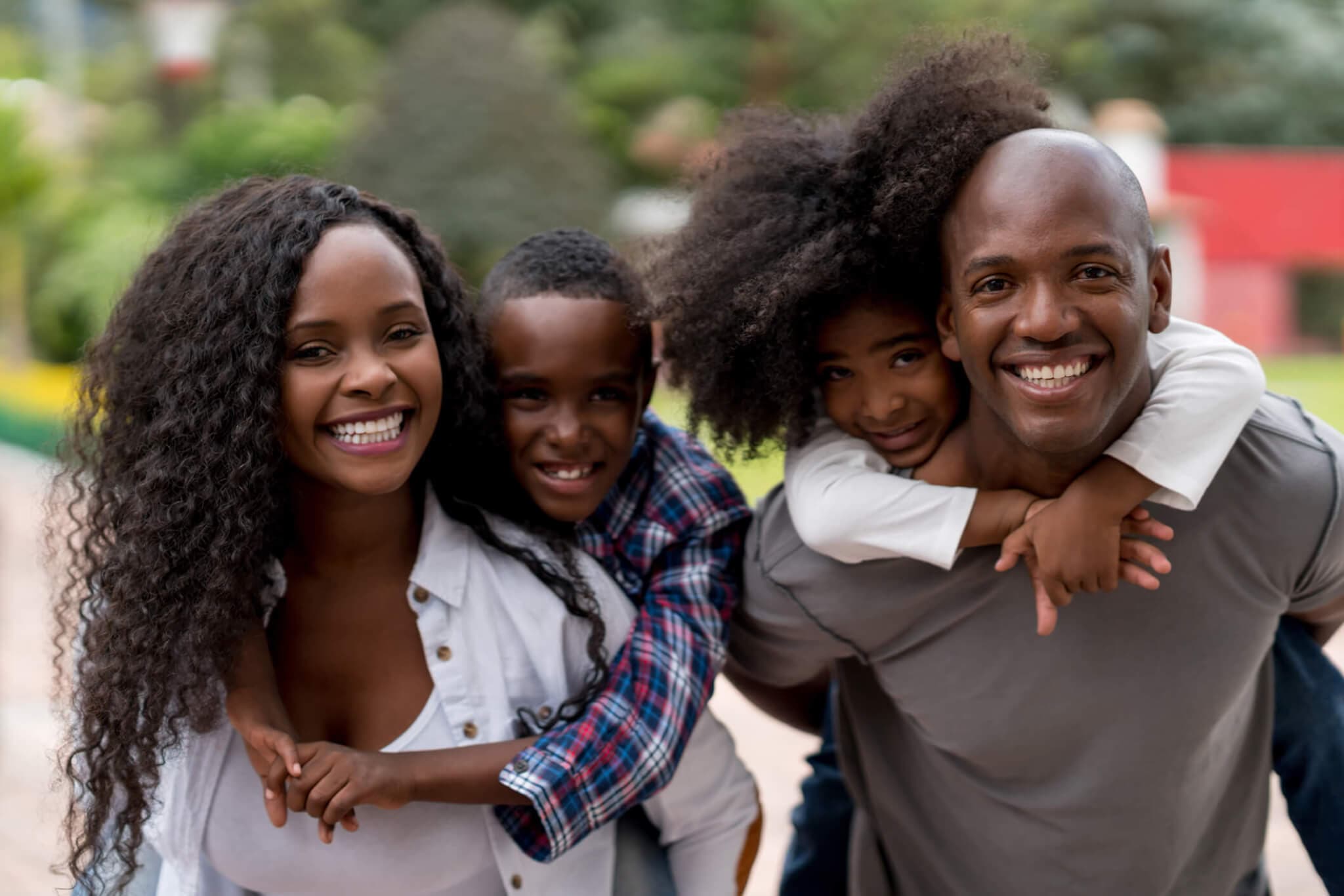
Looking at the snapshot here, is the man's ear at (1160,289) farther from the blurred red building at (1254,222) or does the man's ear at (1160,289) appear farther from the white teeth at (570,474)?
the blurred red building at (1254,222)

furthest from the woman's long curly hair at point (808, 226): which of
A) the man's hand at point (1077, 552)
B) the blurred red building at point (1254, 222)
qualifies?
the blurred red building at point (1254, 222)

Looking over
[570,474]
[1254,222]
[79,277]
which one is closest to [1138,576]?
[570,474]

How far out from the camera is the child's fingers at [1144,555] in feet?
6.20

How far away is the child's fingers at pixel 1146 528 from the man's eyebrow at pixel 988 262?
0.43m

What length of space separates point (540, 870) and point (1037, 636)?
0.87m

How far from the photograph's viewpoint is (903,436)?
2197 mm

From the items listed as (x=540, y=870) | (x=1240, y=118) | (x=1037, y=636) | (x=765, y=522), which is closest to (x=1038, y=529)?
(x=1037, y=636)

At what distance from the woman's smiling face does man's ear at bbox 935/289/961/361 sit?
30.8 inches

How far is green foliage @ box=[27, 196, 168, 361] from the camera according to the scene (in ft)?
56.4

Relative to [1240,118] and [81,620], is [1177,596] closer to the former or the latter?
[81,620]

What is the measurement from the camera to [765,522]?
7.60ft

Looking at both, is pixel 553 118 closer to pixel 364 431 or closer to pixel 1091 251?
pixel 364 431

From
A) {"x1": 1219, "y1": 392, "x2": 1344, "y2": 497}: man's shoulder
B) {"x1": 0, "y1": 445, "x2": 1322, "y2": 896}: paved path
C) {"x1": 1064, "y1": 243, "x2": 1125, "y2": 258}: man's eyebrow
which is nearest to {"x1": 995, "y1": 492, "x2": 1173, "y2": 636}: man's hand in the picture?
{"x1": 1219, "y1": 392, "x2": 1344, "y2": 497}: man's shoulder

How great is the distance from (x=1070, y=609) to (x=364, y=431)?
1.12 meters
